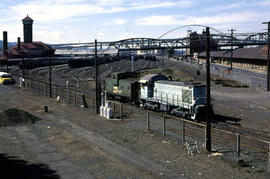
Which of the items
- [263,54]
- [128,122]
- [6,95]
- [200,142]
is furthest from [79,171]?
[263,54]

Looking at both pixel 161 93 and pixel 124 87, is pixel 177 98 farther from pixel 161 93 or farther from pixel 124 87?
pixel 124 87

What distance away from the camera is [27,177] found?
57.9ft

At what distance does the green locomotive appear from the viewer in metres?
39.6

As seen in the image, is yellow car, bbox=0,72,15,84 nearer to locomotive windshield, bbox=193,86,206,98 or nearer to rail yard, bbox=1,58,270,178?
rail yard, bbox=1,58,270,178

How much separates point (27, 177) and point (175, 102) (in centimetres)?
1859

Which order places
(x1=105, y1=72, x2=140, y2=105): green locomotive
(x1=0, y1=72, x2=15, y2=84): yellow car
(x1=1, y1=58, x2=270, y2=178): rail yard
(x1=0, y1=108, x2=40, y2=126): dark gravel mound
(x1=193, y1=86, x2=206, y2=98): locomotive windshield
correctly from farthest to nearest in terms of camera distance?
1. (x1=0, y1=72, x2=15, y2=84): yellow car
2. (x1=105, y1=72, x2=140, y2=105): green locomotive
3. (x1=0, y1=108, x2=40, y2=126): dark gravel mound
4. (x1=193, y1=86, x2=206, y2=98): locomotive windshield
5. (x1=1, y1=58, x2=270, y2=178): rail yard

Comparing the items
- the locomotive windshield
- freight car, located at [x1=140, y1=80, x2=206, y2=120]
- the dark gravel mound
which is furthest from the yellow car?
the locomotive windshield

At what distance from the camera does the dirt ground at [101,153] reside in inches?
708

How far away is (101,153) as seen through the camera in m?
21.8

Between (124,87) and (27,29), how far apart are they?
6281 inches

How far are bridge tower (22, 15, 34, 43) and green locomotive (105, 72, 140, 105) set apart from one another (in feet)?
491

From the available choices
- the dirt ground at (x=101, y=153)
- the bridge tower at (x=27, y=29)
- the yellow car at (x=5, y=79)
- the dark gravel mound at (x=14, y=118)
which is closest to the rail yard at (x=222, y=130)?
the dirt ground at (x=101, y=153)

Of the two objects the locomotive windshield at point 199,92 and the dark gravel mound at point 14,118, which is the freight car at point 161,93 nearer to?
the locomotive windshield at point 199,92

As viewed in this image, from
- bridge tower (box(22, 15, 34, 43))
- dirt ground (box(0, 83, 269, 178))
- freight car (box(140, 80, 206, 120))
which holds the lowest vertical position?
dirt ground (box(0, 83, 269, 178))
